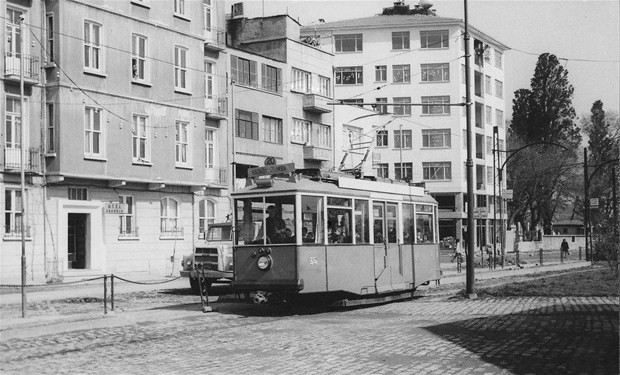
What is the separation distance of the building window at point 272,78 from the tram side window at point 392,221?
26.9m

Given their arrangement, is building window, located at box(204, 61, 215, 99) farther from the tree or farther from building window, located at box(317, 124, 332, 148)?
the tree

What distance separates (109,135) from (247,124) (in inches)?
469

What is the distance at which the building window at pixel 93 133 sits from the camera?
32750 millimetres

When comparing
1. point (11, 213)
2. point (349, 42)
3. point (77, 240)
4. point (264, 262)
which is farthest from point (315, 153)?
point (349, 42)

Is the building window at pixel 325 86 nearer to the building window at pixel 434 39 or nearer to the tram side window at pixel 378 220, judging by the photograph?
the building window at pixel 434 39

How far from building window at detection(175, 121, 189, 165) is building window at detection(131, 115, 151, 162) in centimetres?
212

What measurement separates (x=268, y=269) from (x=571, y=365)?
813 cm

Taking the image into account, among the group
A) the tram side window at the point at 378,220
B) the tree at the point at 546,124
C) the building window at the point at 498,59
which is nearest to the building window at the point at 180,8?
the tram side window at the point at 378,220

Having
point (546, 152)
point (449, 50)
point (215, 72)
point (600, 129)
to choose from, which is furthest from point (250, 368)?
point (600, 129)

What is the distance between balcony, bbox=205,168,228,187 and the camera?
40.8 metres

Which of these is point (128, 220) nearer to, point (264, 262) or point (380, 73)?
point (264, 262)

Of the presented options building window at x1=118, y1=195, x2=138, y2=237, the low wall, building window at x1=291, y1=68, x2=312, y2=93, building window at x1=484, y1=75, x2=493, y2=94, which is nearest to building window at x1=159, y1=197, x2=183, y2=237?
building window at x1=118, y1=195, x2=138, y2=237

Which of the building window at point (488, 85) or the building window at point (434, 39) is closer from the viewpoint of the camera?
the building window at point (434, 39)

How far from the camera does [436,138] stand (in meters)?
80.6
